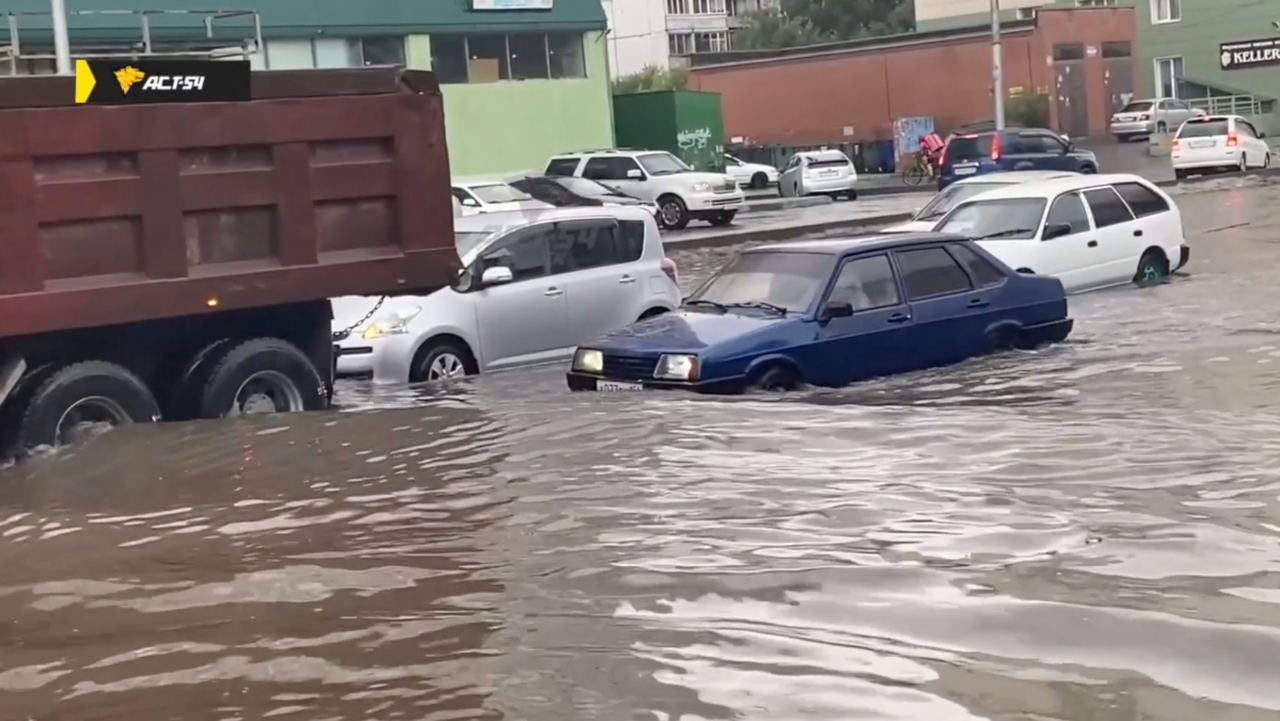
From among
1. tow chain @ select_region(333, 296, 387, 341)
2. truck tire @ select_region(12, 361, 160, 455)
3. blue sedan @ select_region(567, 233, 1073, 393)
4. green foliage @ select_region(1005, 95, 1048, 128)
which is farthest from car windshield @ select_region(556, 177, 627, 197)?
green foliage @ select_region(1005, 95, 1048, 128)

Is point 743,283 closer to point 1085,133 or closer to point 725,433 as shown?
point 725,433

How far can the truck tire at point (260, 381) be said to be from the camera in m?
10.6

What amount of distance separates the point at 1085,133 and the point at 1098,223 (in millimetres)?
44821

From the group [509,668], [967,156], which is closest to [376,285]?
[509,668]

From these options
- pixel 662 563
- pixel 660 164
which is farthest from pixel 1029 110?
pixel 662 563

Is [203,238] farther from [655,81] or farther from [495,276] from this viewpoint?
[655,81]

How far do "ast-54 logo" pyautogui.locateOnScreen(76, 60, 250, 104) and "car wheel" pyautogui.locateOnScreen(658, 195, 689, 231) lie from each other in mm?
26143

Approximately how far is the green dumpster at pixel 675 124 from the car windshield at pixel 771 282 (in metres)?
34.9

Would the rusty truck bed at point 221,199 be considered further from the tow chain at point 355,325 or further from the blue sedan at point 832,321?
the tow chain at point 355,325

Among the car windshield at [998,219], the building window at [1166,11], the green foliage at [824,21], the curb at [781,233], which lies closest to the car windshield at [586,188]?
the curb at [781,233]

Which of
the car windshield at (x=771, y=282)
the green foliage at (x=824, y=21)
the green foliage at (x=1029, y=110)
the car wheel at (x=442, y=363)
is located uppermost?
the green foliage at (x=824, y=21)

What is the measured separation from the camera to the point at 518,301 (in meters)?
14.7

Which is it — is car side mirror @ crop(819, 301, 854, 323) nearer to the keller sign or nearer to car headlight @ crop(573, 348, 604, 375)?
car headlight @ crop(573, 348, 604, 375)

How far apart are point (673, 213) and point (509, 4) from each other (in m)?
8.07
